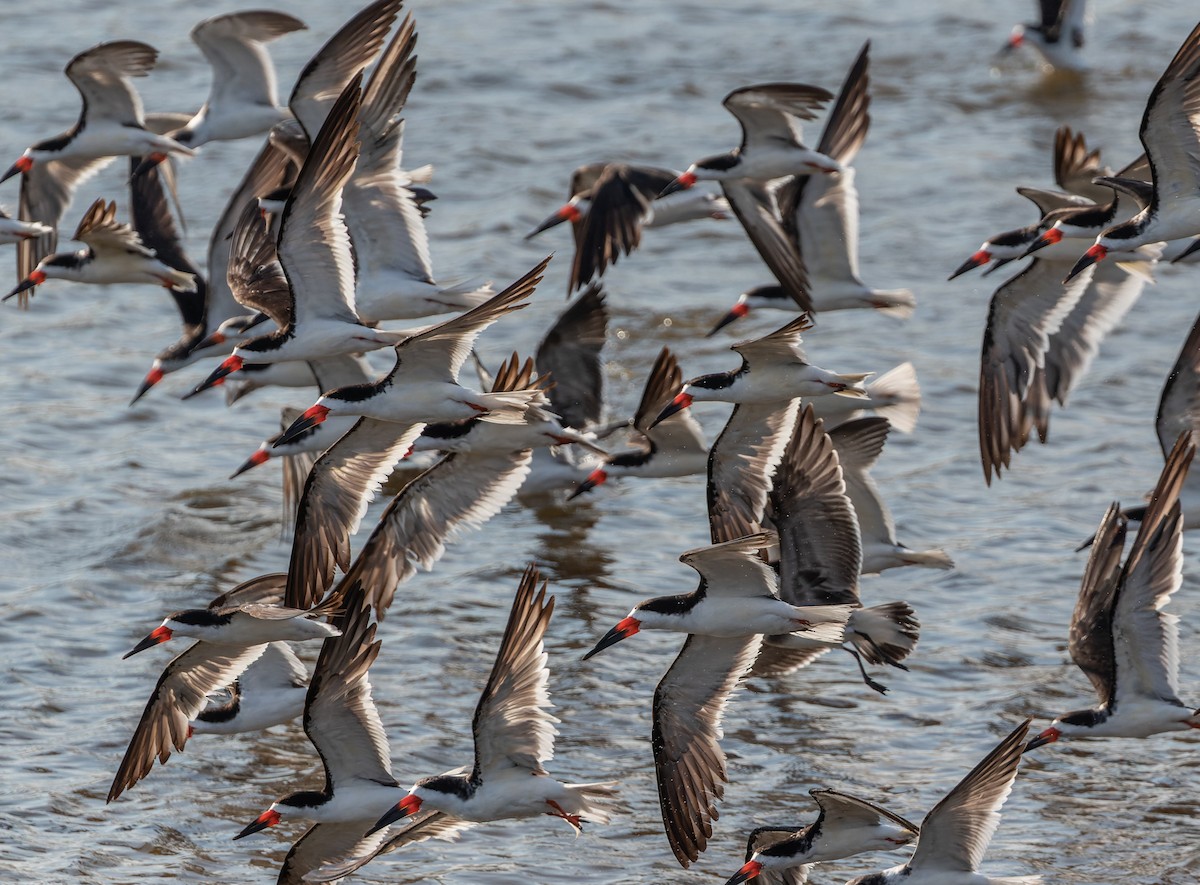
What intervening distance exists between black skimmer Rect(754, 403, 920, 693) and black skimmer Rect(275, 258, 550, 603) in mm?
1210

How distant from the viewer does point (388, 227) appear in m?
9.63

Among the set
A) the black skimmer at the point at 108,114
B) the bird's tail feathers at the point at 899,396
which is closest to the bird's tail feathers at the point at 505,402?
the bird's tail feathers at the point at 899,396

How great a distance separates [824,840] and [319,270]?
3.48 metres

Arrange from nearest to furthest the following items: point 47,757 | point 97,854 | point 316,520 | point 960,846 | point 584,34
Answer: point 960,846 → point 97,854 → point 47,757 → point 316,520 → point 584,34

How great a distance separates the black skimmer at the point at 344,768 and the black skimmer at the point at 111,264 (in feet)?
13.5

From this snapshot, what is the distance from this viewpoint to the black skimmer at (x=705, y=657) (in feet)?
23.9

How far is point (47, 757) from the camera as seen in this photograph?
8148mm

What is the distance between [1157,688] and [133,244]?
6.12m

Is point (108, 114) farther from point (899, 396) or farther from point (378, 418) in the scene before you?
point (899, 396)

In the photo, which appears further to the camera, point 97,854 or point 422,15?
point 422,15

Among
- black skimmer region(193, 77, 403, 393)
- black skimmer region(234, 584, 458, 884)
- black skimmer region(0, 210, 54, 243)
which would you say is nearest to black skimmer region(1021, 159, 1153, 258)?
black skimmer region(193, 77, 403, 393)

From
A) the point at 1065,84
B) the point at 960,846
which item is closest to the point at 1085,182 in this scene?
the point at 960,846

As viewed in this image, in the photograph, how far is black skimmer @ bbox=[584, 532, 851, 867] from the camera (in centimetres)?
729

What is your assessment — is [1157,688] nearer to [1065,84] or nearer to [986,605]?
[986,605]
